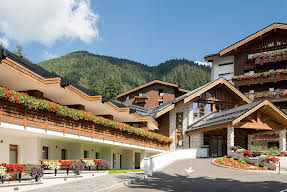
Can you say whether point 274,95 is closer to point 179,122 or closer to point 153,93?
point 179,122

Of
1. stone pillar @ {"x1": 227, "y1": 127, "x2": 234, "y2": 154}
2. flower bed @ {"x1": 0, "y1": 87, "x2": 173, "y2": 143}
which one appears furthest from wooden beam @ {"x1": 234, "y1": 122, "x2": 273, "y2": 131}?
flower bed @ {"x1": 0, "y1": 87, "x2": 173, "y2": 143}

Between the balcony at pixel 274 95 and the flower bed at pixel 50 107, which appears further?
the balcony at pixel 274 95

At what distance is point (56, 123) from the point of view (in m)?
20.1

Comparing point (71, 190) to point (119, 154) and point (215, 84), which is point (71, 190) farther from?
point (215, 84)

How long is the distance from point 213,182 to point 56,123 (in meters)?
8.96

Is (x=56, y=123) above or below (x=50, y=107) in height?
below

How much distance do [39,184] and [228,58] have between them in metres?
40.5

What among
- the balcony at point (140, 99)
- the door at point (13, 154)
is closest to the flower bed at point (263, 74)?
the balcony at point (140, 99)

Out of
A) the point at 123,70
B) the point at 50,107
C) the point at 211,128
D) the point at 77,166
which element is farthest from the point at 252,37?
the point at 123,70

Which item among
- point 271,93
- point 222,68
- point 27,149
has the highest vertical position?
point 222,68

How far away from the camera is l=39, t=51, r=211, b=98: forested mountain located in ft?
382

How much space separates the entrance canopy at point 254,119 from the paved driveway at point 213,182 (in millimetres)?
7764

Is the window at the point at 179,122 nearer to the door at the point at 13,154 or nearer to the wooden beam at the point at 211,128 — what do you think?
the wooden beam at the point at 211,128

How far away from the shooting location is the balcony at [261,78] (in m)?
44.4
